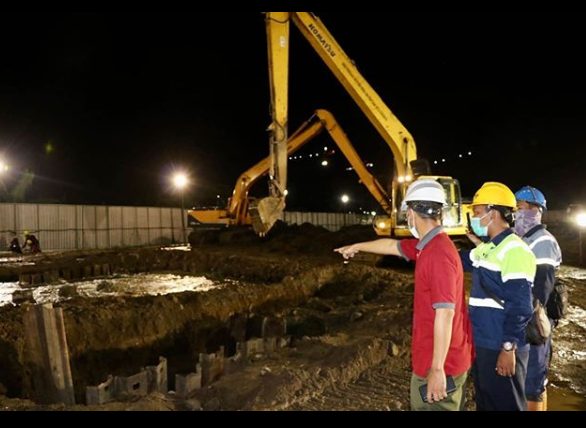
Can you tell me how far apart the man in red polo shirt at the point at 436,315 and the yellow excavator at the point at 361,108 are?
A: 8.88 m

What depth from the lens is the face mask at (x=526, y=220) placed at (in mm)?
3748

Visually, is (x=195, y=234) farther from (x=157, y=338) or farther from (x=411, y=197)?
(x=411, y=197)

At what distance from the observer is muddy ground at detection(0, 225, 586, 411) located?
12.7 ft

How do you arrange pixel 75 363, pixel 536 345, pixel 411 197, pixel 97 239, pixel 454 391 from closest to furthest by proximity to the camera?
1. pixel 454 391
2. pixel 411 197
3. pixel 536 345
4. pixel 75 363
5. pixel 97 239

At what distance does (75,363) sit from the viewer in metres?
6.41

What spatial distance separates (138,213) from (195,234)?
5.46 m

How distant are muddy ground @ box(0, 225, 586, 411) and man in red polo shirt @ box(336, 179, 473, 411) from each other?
1.36 meters

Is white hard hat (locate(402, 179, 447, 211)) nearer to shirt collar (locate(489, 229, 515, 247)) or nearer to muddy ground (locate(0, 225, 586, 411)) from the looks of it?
shirt collar (locate(489, 229, 515, 247))

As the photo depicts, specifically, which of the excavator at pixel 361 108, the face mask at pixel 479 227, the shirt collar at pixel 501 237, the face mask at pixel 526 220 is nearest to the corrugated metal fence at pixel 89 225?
the excavator at pixel 361 108

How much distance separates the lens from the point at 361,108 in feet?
43.4

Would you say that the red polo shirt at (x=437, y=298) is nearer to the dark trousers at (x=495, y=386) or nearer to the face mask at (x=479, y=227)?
the dark trousers at (x=495, y=386)

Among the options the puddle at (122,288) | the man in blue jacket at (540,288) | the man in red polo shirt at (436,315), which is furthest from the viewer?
the puddle at (122,288)

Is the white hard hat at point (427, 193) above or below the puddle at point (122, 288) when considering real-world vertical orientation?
above
